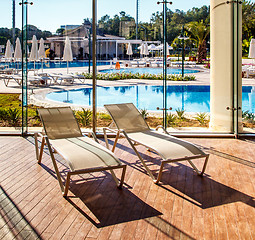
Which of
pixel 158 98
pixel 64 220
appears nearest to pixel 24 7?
pixel 158 98

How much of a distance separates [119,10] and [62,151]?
366cm

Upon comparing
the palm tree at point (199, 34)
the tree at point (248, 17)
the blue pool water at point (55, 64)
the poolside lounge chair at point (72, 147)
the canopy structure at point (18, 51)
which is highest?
the tree at point (248, 17)

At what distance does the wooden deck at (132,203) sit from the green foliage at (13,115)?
2.08 meters

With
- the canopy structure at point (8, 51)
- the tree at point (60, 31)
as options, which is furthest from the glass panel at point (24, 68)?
the tree at point (60, 31)

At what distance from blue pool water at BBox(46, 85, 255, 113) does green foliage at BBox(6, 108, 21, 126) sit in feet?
2.77

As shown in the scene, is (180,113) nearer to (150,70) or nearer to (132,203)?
(150,70)

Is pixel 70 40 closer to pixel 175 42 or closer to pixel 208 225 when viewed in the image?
pixel 175 42

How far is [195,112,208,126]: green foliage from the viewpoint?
24.0 ft

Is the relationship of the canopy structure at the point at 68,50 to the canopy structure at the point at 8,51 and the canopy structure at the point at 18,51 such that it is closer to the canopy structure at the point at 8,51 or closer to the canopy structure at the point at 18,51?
the canopy structure at the point at 18,51

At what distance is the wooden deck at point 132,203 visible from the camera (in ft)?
9.96

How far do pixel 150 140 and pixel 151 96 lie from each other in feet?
8.58

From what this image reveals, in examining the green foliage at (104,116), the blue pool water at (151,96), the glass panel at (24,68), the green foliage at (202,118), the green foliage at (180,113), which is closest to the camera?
the glass panel at (24,68)

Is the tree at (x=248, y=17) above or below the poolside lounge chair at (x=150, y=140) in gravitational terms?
above

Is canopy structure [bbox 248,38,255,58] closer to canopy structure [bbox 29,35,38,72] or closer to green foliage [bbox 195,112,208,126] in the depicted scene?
green foliage [bbox 195,112,208,126]
